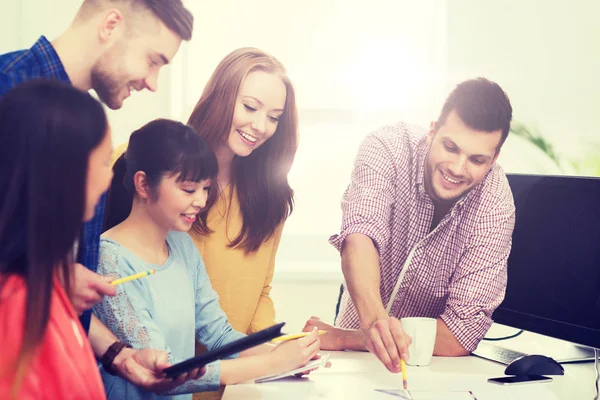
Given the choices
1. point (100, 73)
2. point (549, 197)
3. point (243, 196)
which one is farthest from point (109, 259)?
point (549, 197)

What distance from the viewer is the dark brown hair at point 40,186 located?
852 mm

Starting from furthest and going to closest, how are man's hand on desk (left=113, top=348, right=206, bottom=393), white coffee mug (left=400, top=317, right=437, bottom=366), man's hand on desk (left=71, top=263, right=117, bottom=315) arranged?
white coffee mug (left=400, top=317, right=437, bottom=366) → man's hand on desk (left=113, top=348, right=206, bottom=393) → man's hand on desk (left=71, top=263, right=117, bottom=315)

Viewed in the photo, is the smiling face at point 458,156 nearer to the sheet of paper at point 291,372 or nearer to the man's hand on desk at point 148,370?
the sheet of paper at point 291,372

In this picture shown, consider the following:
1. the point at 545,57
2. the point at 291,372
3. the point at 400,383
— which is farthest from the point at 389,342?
the point at 545,57

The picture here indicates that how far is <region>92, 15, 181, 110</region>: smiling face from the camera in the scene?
4.35ft

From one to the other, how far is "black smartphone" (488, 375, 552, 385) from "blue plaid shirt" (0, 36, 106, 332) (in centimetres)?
80

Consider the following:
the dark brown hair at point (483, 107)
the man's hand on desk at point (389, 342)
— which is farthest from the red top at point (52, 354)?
the dark brown hair at point (483, 107)

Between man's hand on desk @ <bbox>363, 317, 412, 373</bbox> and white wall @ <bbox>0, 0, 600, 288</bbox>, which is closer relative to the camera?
man's hand on desk @ <bbox>363, 317, 412, 373</bbox>

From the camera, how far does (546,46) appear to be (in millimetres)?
2775

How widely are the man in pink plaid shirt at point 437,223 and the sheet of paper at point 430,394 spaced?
10.4 inches

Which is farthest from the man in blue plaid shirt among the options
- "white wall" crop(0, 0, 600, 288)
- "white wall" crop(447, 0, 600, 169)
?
"white wall" crop(447, 0, 600, 169)

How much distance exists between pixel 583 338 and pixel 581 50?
5.02 feet

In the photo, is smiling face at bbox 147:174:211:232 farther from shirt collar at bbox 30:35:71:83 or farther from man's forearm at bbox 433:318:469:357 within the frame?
man's forearm at bbox 433:318:469:357

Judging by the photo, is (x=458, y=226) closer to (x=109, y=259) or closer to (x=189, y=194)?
(x=189, y=194)
